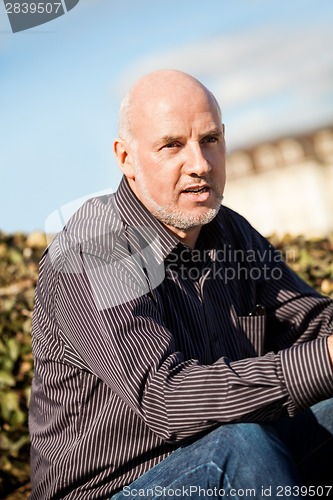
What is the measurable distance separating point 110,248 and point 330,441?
102 centimetres

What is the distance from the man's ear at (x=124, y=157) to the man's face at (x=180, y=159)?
0.03 metres

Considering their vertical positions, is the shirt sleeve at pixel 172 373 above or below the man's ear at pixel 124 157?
below

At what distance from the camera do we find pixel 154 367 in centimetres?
216

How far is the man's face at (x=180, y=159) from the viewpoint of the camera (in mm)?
2521

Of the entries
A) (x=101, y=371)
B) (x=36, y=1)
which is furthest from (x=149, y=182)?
(x=36, y=1)

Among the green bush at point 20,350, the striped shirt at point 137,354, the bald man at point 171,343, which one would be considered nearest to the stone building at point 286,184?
the green bush at point 20,350

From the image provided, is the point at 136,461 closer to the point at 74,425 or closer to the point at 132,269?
the point at 74,425

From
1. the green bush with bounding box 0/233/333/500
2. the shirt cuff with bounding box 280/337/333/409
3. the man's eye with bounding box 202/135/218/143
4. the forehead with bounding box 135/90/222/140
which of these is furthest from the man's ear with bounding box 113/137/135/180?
the green bush with bounding box 0/233/333/500

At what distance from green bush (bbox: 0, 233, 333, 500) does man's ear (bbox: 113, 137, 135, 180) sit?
130cm

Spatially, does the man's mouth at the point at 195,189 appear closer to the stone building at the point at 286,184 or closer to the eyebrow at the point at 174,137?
the eyebrow at the point at 174,137

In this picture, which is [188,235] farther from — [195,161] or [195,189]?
[195,161]

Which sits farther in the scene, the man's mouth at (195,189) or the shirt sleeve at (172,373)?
the man's mouth at (195,189)

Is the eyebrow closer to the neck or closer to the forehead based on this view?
the forehead

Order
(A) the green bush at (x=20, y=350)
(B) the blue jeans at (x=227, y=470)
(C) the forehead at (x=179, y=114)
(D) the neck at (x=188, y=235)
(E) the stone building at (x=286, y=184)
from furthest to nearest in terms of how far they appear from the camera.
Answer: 1. (E) the stone building at (x=286, y=184)
2. (A) the green bush at (x=20, y=350)
3. (D) the neck at (x=188, y=235)
4. (C) the forehead at (x=179, y=114)
5. (B) the blue jeans at (x=227, y=470)
